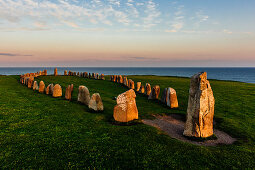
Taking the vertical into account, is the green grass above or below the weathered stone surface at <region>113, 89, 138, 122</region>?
below

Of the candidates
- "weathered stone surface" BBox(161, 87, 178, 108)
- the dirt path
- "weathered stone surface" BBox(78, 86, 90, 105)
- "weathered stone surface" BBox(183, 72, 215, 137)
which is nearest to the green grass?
the dirt path

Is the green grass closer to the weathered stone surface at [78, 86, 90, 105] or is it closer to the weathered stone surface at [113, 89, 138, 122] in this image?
the weathered stone surface at [113, 89, 138, 122]

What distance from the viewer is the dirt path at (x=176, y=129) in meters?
7.95

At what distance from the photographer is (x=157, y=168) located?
5.18 metres

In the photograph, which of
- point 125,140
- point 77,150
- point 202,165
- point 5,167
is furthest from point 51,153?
point 202,165

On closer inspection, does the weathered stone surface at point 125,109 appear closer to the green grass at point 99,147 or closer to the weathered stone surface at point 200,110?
the green grass at point 99,147

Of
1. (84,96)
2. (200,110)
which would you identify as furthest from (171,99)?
(84,96)

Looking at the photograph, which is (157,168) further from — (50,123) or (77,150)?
(50,123)

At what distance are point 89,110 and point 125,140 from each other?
597 cm

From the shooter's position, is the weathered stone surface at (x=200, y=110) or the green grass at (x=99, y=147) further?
the weathered stone surface at (x=200, y=110)

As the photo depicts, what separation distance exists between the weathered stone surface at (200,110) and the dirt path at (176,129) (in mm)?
503

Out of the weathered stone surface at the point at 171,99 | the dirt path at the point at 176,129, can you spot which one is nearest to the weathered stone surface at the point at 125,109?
the dirt path at the point at 176,129

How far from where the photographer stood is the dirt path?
26.1ft

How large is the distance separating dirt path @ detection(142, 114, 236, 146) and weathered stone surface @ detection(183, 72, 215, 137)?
503mm
